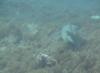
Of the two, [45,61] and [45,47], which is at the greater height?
[45,47]

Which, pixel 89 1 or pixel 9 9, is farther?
pixel 89 1

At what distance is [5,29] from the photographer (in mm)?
11617

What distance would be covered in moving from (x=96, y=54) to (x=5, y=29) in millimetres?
5388

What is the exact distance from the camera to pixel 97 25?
40.0 ft

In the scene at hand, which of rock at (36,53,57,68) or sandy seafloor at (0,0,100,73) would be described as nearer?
sandy seafloor at (0,0,100,73)

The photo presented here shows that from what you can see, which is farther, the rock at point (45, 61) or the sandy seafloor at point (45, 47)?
the rock at point (45, 61)

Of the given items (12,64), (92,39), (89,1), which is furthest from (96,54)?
(89,1)

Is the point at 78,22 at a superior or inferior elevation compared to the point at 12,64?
superior

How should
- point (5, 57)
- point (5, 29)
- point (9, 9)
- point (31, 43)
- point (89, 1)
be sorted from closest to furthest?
1. point (5, 57)
2. point (31, 43)
3. point (5, 29)
4. point (9, 9)
5. point (89, 1)

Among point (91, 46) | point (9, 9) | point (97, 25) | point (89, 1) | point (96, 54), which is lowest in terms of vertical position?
point (96, 54)

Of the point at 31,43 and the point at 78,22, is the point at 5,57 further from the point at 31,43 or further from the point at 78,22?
the point at 78,22

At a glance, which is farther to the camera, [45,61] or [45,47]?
[45,47]

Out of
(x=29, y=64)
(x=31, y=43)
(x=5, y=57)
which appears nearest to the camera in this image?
(x=29, y=64)

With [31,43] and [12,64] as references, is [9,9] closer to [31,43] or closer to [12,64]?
[31,43]
